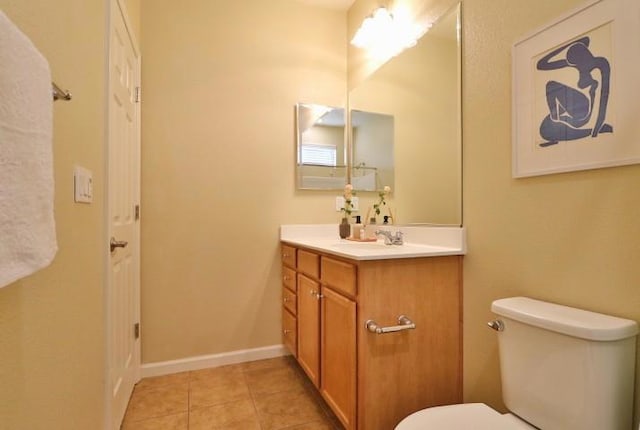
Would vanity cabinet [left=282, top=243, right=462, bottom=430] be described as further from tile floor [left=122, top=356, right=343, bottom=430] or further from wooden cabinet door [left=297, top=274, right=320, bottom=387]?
tile floor [left=122, top=356, right=343, bottom=430]

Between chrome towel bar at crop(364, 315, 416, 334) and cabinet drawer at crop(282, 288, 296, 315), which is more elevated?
chrome towel bar at crop(364, 315, 416, 334)

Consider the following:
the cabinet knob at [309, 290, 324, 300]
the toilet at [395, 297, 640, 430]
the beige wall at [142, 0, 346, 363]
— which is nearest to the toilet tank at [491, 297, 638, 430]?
the toilet at [395, 297, 640, 430]

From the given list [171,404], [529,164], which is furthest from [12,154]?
[171,404]

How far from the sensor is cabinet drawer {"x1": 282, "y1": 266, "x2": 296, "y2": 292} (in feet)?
6.87

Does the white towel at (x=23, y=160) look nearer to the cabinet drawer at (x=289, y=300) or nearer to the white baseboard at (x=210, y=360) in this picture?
the cabinet drawer at (x=289, y=300)

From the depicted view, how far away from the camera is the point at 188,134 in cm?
214

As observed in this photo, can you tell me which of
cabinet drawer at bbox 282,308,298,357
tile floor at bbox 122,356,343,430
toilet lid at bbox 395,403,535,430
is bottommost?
tile floor at bbox 122,356,343,430

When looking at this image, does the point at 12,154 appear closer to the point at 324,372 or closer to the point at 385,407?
the point at 385,407

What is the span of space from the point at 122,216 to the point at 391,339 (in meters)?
1.43

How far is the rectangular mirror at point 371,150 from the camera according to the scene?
2087 millimetres

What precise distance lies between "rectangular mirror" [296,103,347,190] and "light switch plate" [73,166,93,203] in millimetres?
1475

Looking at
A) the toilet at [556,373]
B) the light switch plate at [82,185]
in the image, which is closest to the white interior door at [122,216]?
the light switch plate at [82,185]

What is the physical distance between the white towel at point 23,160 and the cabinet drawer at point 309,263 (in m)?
1.22

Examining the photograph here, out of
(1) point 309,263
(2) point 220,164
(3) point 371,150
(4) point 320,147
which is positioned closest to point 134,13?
(2) point 220,164
